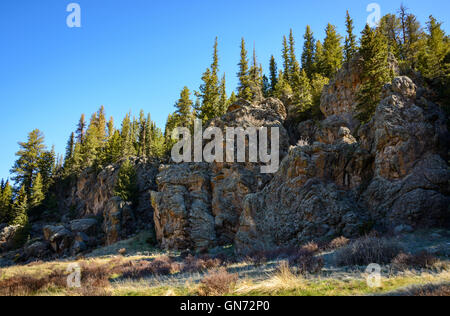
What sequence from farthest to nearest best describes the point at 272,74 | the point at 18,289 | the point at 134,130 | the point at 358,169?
1. the point at 134,130
2. the point at 272,74
3. the point at 358,169
4. the point at 18,289

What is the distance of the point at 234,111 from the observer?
36969mm

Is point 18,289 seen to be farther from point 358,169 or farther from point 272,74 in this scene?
point 272,74

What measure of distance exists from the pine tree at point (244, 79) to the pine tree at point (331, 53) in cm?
1617

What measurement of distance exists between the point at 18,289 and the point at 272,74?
2593 inches

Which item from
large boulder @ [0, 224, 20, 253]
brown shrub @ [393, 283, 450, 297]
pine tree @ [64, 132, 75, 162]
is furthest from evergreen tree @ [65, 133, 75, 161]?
brown shrub @ [393, 283, 450, 297]

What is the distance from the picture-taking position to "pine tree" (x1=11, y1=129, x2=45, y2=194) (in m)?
60.8

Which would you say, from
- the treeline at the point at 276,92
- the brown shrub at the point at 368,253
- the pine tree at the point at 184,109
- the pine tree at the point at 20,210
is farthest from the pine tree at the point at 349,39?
the pine tree at the point at 20,210

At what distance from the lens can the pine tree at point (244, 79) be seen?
49.3 metres

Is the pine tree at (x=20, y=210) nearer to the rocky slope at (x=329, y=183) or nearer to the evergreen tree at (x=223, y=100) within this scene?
the rocky slope at (x=329, y=183)

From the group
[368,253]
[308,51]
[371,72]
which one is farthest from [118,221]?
[308,51]

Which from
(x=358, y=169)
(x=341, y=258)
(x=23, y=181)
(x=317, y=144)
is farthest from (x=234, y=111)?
(x=23, y=181)

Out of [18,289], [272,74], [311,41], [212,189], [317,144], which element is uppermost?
[311,41]

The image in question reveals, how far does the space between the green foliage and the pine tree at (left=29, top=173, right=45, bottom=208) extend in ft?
82.6

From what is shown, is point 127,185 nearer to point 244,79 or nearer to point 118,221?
point 118,221
